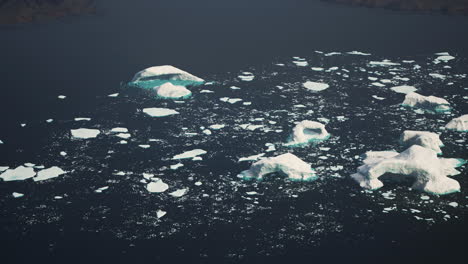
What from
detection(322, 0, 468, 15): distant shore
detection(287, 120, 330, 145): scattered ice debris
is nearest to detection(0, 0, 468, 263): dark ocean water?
detection(287, 120, 330, 145): scattered ice debris

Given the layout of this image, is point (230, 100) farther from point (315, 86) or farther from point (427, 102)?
point (427, 102)

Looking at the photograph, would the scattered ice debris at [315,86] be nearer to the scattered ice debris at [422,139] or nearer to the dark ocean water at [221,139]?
the dark ocean water at [221,139]

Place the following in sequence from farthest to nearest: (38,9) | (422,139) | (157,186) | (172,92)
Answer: (38,9), (172,92), (422,139), (157,186)

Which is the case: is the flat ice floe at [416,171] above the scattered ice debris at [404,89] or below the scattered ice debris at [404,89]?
above

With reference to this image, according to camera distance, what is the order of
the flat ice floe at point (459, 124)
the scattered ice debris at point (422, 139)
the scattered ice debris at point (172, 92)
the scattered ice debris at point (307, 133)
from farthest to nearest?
the scattered ice debris at point (172, 92) < the flat ice floe at point (459, 124) < the scattered ice debris at point (307, 133) < the scattered ice debris at point (422, 139)

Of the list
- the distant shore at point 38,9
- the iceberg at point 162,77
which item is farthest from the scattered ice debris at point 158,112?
the distant shore at point 38,9

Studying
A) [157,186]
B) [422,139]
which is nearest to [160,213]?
[157,186]
